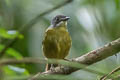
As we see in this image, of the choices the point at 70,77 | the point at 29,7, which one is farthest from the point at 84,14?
the point at 70,77

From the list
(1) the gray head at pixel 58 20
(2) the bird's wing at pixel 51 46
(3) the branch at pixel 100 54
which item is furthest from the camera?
(1) the gray head at pixel 58 20

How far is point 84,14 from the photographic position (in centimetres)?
412

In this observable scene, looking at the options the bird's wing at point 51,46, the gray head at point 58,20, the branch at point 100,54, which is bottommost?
the branch at point 100,54

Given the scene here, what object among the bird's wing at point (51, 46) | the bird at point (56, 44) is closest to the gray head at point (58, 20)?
the bird at point (56, 44)

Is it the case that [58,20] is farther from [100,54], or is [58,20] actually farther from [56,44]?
[100,54]

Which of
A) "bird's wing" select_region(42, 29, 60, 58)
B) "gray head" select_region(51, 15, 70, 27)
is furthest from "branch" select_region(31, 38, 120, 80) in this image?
"gray head" select_region(51, 15, 70, 27)

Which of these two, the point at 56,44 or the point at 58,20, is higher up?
the point at 58,20

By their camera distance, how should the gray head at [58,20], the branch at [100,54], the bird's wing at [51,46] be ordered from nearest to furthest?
the branch at [100,54] < the bird's wing at [51,46] < the gray head at [58,20]

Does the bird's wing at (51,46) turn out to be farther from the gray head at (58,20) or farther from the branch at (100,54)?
the branch at (100,54)

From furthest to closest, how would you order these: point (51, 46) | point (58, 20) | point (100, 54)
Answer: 1. point (58, 20)
2. point (51, 46)
3. point (100, 54)

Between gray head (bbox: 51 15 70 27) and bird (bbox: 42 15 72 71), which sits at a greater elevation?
gray head (bbox: 51 15 70 27)

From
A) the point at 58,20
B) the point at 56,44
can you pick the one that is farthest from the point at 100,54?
the point at 58,20

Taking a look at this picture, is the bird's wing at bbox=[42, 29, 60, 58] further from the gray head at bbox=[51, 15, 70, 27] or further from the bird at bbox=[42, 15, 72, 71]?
the gray head at bbox=[51, 15, 70, 27]

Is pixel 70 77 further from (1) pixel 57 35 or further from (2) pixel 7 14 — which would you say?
(2) pixel 7 14
